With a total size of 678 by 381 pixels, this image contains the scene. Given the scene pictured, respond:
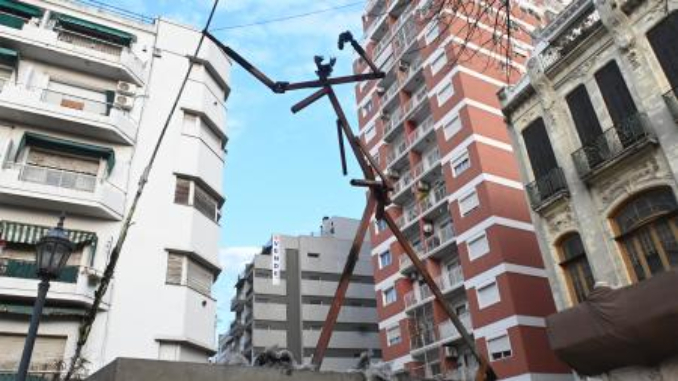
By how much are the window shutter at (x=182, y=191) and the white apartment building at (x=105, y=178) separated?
57 mm

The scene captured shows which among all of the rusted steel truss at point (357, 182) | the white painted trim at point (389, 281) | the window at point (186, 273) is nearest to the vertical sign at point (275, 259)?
the white painted trim at point (389, 281)

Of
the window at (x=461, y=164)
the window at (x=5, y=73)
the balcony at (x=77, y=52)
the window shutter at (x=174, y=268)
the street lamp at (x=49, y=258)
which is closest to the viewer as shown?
the street lamp at (x=49, y=258)

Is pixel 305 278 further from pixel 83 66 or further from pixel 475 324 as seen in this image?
pixel 83 66

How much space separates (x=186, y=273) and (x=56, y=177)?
225 inches

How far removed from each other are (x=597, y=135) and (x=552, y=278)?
16.3ft

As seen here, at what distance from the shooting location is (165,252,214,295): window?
63.8 ft

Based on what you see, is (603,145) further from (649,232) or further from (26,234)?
(26,234)

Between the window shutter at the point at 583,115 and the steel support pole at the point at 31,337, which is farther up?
the window shutter at the point at 583,115

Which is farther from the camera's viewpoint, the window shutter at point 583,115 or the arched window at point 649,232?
the window shutter at point 583,115

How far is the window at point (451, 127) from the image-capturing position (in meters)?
32.3

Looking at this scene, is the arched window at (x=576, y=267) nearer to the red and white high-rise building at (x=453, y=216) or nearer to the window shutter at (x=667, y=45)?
the window shutter at (x=667, y=45)

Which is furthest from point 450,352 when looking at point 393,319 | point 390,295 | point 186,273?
point 186,273

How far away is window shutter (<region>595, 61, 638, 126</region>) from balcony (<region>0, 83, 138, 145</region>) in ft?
57.0

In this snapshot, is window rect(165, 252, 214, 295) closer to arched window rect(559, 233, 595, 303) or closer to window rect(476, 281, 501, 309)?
arched window rect(559, 233, 595, 303)
